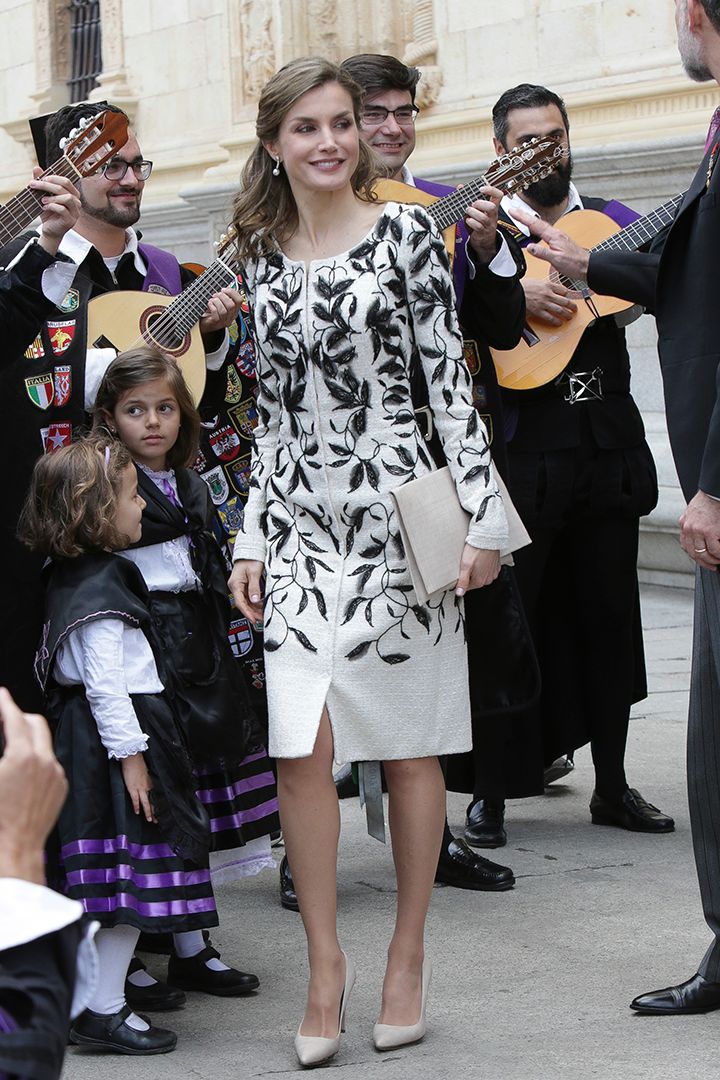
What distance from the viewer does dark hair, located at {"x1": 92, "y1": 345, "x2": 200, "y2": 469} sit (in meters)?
3.68

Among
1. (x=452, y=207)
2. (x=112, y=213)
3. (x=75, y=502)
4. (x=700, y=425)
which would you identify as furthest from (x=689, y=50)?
(x=112, y=213)

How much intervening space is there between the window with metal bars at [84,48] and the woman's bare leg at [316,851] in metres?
12.1

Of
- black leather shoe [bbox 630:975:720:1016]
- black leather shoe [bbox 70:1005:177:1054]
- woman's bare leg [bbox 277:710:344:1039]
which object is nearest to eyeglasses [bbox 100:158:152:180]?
woman's bare leg [bbox 277:710:344:1039]

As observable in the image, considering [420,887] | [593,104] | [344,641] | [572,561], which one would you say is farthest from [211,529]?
[593,104]

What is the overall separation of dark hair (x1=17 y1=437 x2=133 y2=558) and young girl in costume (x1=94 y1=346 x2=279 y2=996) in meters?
0.15

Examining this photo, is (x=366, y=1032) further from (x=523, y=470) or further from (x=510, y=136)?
(x=510, y=136)

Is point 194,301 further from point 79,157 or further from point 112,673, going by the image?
point 112,673

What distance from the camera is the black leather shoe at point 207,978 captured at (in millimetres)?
3648

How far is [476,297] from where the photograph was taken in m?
4.03

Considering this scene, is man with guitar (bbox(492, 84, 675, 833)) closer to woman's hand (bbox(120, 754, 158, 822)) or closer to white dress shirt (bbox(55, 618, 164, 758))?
white dress shirt (bbox(55, 618, 164, 758))

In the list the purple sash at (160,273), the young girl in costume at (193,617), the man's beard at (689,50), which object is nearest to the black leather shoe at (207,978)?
the young girl in costume at (193,617)

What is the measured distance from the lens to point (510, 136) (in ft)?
15.4

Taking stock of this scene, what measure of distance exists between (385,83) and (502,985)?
2.34m

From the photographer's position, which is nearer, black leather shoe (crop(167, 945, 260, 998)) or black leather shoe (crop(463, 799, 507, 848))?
black leather shoe (crop(167, 945, 260, 998))
